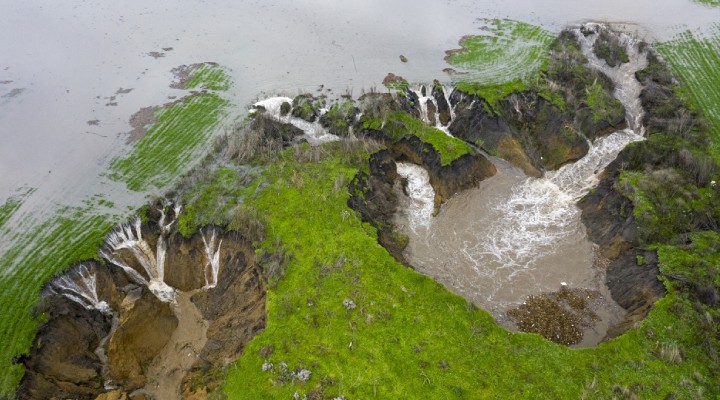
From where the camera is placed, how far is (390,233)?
32.1 metres

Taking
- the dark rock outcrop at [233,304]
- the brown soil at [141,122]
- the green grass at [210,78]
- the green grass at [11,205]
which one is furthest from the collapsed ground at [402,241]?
the green grass at [11,205]

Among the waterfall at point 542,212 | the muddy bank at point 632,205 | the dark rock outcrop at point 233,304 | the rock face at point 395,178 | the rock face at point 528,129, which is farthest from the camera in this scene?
the rock face at point 528,129

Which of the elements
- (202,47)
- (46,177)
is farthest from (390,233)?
(202,47)

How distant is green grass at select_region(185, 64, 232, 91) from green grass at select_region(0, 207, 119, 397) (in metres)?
19.0

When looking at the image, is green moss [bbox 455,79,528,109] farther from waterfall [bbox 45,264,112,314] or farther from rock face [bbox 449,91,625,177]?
waterfall [bbox 45,264,112,314]

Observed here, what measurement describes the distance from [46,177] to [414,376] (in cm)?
3063

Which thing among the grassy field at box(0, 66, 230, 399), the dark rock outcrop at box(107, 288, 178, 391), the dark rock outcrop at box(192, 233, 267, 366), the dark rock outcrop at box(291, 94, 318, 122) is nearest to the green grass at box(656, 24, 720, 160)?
the dark rock outcrop at box(291, 94, 318, 122)

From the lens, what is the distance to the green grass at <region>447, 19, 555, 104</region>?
44750mm

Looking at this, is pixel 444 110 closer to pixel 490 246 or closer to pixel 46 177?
pixel 490 246

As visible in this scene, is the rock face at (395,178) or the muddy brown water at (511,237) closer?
the muddy brown water at (511,237)

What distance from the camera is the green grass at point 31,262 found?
23562 mm

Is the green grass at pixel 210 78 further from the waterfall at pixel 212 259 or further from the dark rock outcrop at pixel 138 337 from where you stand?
the dark rock outcrop at pixel 138 337

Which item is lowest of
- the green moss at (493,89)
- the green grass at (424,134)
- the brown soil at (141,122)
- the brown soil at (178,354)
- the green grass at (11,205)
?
the brown soil at (178,354)

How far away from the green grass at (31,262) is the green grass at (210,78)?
1903 cm
